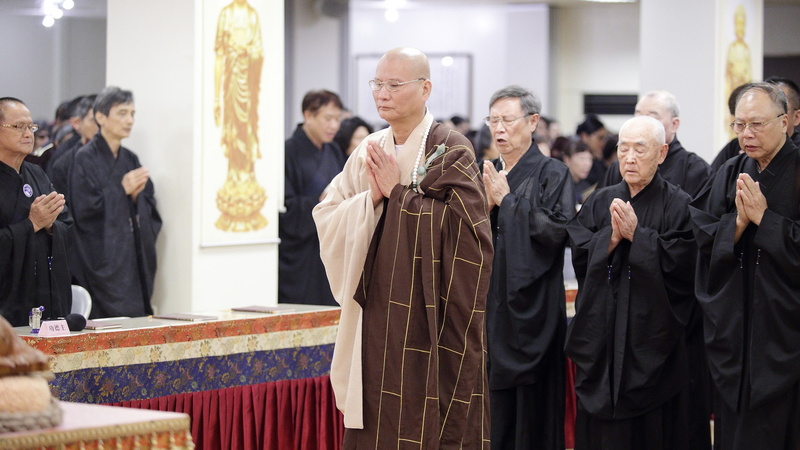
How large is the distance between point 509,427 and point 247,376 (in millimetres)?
1108

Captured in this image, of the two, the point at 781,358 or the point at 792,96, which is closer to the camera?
the point at 781,358

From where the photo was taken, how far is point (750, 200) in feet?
12.7

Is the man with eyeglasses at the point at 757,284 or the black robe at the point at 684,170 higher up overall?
the black robe at the point at 684,170

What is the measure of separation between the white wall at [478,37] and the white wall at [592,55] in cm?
45

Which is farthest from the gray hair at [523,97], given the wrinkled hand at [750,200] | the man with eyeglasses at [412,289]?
the man with eyeglasses at [412,289]

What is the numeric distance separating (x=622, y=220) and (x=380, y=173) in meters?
1.21

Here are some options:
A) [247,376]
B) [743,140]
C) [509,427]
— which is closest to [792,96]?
[743,140]

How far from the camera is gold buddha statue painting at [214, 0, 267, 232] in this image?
5465 mm

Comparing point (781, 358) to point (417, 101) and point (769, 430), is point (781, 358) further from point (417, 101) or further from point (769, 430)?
point (417, 101)

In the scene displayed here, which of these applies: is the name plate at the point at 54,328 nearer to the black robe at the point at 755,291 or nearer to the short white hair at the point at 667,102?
the black robe at the point at 755,291

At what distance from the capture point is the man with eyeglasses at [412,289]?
10.9ft

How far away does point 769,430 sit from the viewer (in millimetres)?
3875

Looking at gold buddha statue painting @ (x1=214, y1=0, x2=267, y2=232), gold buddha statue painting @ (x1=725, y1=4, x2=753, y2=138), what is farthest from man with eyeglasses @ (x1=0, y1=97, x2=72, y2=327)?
gold buddha statue painting @ (x1=725, y1=4, x2=753, y2=138)

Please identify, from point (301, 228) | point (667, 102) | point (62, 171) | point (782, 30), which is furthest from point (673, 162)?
point (782, 30)
